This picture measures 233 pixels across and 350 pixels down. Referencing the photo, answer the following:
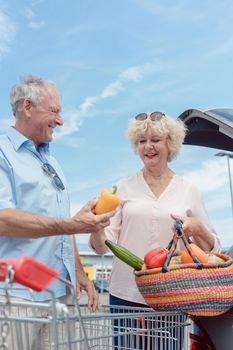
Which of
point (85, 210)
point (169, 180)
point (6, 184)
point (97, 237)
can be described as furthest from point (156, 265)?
point (169, 180)

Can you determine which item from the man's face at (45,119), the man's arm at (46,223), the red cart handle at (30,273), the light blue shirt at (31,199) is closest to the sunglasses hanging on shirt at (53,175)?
the light blue shirt at (31,199)

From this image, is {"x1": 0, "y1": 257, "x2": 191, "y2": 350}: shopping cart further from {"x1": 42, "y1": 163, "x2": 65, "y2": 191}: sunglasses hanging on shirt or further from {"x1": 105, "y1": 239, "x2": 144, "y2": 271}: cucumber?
{"x1": 42, "y1": 163, "x2": 65, "y2": 191}: sunglasses hanging on shirt

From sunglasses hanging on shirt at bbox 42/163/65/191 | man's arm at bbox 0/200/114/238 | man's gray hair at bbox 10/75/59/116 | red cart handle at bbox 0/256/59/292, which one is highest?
man's gray hair at bbox 10/75/59/116

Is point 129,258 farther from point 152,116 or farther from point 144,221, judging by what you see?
point 152,116

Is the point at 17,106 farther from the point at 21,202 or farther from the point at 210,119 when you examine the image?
the point at 210,119

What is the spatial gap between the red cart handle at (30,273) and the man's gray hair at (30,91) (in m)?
1.62

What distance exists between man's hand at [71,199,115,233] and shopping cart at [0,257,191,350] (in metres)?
0.34

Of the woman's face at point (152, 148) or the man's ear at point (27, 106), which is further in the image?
the woman's face at point (152, 148)

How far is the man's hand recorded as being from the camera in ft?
8.11

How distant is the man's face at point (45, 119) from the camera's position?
9.67ft

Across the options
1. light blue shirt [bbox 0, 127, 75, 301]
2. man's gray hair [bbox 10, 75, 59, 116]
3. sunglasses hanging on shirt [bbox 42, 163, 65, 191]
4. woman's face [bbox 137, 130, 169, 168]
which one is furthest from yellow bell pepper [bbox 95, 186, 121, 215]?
woman's face [bbox 137, 130, 169, 168]

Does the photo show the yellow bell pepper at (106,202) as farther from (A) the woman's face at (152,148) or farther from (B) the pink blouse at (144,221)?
(A) the woman's face at (152,148)

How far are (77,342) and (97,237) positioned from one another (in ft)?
4.11

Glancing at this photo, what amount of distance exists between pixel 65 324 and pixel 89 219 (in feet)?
2.66
